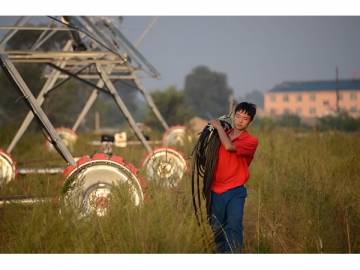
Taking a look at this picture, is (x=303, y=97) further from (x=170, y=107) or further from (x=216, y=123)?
(x=216, y=123)

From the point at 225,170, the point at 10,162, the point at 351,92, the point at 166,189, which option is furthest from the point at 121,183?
the point at 351,92

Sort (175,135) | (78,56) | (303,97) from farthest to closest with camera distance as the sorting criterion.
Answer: (303,97) → (175,135) → (78,56)

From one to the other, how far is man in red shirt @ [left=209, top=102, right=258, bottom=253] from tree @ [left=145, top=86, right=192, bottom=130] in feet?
98.7

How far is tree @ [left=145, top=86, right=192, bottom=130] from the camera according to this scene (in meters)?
36.5

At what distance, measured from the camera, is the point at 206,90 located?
108 metres

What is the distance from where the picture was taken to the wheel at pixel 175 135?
56.1 feet

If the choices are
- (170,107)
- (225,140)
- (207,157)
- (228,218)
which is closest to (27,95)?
(207,157)

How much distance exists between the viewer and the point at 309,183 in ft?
26.1

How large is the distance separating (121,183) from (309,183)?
243 centimetres

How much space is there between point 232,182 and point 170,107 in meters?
32.1

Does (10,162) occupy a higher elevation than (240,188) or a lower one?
higher

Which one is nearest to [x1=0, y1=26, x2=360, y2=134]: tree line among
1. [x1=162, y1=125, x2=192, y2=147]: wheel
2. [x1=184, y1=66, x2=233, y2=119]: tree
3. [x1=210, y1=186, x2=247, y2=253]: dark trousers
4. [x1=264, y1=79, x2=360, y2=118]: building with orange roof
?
[x1=210, y1=186, x2=247, y2=253]: dark trousers

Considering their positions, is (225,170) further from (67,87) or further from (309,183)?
(67,87)

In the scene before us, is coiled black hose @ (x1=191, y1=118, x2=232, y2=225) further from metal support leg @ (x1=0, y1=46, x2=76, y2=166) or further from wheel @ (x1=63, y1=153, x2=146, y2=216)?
metal support leg @ (x1=0, y1=46, x2=76, y2=166)
